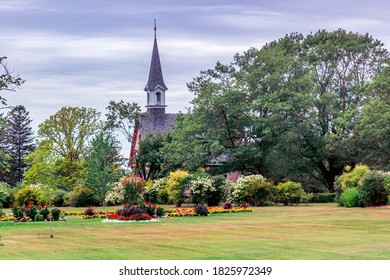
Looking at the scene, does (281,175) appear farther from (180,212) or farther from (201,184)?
(180,212)

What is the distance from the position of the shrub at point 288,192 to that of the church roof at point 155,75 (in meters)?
39.7

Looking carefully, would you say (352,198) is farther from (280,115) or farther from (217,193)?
(280,115)

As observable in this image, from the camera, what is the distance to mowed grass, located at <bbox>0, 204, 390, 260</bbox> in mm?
17656

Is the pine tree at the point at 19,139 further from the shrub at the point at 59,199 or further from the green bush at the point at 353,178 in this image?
the green bush at the point at 353,178

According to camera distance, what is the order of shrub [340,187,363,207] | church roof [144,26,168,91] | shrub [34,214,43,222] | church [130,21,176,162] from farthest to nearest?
church roof [144,26,168,91] → church [130,21,176,162] → shrub [340,187,363,207] → shrub [34,214,43,222]

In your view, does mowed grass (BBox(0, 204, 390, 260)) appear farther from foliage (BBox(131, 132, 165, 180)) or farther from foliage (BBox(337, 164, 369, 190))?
foliage (BBox(131, 132, 165, 180))

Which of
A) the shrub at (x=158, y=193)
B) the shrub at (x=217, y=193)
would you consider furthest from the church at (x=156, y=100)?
the shrub at (x=217, y=193)

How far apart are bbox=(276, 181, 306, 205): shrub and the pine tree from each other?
46.2 metres

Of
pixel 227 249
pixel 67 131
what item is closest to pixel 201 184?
pixel 227 249

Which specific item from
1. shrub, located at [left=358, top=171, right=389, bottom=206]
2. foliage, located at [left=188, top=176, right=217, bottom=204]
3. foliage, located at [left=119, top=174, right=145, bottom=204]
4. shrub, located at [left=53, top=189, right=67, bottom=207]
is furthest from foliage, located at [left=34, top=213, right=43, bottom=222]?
shrub, located at [left=53, top=189, right=67, bottom=207]

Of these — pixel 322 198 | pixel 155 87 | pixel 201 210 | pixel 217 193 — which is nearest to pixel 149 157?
pixel 155 87

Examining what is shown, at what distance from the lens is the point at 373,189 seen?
3894 cm

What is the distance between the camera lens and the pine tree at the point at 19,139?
3359 inches

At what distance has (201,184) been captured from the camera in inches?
1820
